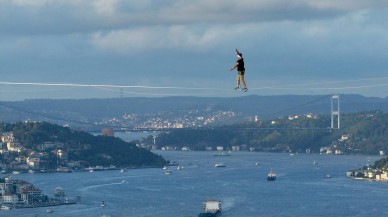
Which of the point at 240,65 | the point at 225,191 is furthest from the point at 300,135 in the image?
the point at 240,65

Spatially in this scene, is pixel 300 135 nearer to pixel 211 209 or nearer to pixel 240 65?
pixel 211 209

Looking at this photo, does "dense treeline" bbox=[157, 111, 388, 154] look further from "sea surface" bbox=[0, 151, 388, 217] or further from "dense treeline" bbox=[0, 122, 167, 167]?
"dense treeline" bbox=[0, 122, 167, 167]

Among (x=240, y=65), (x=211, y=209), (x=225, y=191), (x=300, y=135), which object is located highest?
(x=300, y=135)

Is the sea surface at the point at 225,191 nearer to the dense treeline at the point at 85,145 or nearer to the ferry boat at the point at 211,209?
the ferry boat at the point at 211,209

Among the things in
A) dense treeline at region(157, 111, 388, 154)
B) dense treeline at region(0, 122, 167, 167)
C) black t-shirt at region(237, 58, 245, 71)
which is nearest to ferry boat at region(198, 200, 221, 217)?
black t-shirt at region(237, 58, 245, 71)

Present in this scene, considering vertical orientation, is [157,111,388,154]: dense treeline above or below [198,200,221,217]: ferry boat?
above

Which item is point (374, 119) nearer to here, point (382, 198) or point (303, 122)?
point (303, 122)
